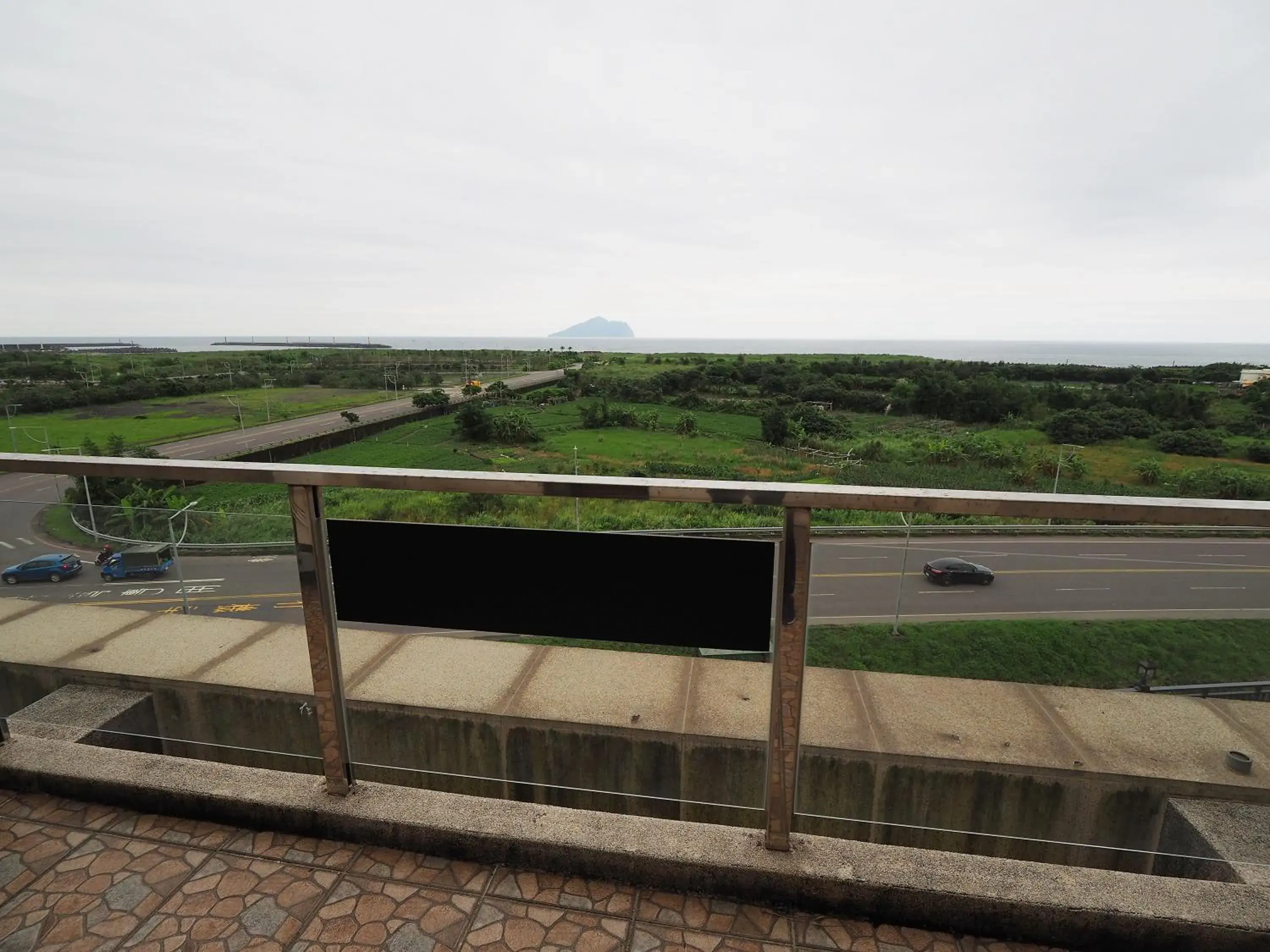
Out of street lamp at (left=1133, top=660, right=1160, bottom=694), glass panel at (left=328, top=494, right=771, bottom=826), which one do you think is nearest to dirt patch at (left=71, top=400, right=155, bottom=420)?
glass panel at (left=328, top=494, right=771, bottom=826)

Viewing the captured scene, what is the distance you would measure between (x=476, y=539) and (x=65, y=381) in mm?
78317

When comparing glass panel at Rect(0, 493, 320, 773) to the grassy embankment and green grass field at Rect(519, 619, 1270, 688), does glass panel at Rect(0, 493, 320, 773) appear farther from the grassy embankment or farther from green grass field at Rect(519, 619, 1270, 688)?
the grassy embankment

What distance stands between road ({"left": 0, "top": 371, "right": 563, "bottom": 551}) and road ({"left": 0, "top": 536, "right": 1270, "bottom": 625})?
2.15 meters

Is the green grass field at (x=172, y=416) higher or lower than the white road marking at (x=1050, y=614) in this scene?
lower

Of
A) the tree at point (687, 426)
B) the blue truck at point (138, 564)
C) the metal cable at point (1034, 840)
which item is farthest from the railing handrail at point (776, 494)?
the tree at point (687, 426)

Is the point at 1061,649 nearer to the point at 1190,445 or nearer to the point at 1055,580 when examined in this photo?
the point at 1055,580

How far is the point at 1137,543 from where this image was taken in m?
1.42

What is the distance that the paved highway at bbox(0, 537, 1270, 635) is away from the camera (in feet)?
4.66

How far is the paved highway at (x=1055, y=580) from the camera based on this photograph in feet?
4.66

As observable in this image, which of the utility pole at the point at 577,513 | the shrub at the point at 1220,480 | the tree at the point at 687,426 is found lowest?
the shrub at the point at 1220,480

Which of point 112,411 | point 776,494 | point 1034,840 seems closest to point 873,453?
point 1034,840

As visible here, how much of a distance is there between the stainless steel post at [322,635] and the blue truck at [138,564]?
20.6 inches

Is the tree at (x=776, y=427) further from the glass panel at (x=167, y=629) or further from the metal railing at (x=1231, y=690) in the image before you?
the glass panel at (x=167, y=629)

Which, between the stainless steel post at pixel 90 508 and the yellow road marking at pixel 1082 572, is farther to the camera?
the stainless steel post at pixel 90 508
